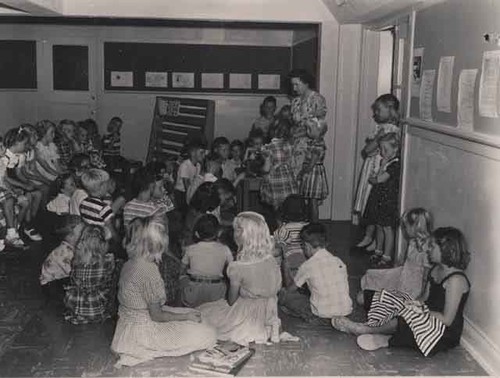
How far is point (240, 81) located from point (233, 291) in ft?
25.4

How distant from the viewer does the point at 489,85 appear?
4867 mm

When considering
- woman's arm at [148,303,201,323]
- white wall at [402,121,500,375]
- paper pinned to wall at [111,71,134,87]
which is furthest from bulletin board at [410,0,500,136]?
paper pinned to wall at [111,71,134,87]

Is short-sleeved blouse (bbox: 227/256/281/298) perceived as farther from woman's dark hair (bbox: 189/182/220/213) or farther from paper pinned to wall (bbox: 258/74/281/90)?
paper pinned to wall (bbox: 258/74/281/90)

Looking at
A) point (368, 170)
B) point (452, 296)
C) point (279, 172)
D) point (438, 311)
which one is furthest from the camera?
point (279, 172)

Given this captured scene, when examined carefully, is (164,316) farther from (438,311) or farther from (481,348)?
(481,348)

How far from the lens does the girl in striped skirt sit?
504 cm

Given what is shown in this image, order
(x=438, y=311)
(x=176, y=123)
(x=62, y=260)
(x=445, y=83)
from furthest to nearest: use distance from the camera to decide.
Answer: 1. (x=176, y=123)
2. (x=62, y=260)
3. (x=445, y=83)
4. (x=438, y=311)

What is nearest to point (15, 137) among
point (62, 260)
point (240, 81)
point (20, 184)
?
point (20, 184)

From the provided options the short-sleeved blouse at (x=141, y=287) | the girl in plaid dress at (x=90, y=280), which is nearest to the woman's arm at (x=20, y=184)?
the girl in plaid dress at (x=90, y=280)

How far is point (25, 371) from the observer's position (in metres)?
4.70

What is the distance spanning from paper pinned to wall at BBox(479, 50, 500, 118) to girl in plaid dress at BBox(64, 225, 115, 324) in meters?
2.80

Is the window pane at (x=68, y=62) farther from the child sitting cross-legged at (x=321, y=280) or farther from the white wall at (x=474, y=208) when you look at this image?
the child sitting cross-legged at (x=321, y=280)

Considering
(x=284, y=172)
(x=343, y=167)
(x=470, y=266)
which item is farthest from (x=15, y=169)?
(x=470, y=266)

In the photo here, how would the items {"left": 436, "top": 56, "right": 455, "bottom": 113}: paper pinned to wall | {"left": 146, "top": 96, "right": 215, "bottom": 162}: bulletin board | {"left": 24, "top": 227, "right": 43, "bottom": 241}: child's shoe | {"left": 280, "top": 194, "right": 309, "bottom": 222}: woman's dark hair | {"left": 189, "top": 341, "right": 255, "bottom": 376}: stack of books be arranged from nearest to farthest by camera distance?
1. {"left": 189, "top": 341, "right": 255, "bottom": 376}: stack of books
2. {"left": 436, "top": 56, "right": 455, "bottom": 113}: paper pinned to wall
3. {"left": 280, "top": 194, "right": 309, "bottom": 222}: woman's dark hair
4. {"left": 24, "top": 227, "right": 43, "bottom": 241}: child's shoe
5. {"left": 146, "top": 96, "right": 215, "bottom": 162}: bulletin board
